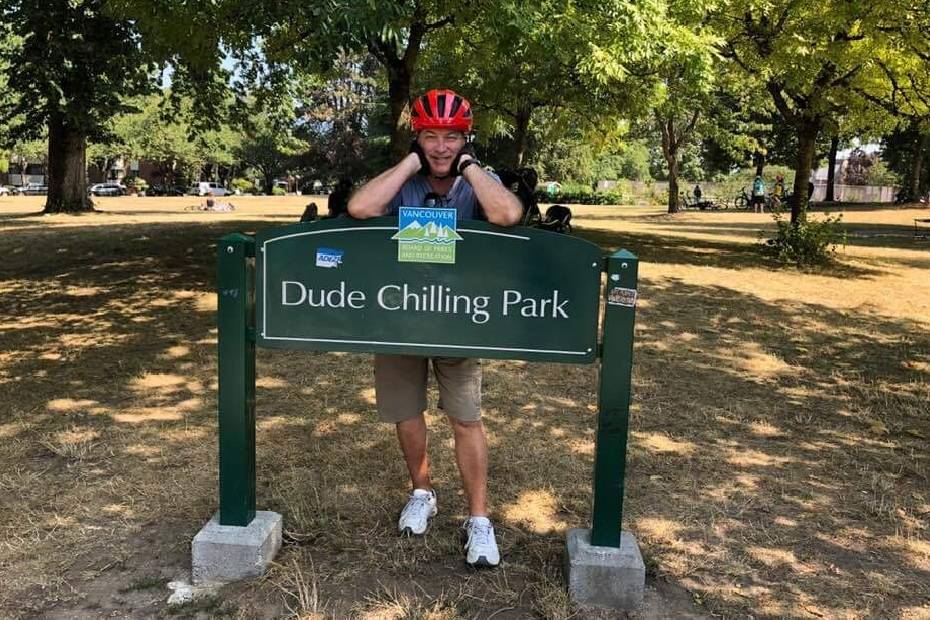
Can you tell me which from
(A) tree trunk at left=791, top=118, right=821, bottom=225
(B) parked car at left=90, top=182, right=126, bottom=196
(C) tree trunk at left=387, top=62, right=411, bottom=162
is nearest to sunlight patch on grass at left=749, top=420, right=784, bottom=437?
(C) tree trunk at left=387, top=62, right=411, bottom=162

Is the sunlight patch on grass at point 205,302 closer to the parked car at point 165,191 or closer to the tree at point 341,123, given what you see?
the tree at point 341,123

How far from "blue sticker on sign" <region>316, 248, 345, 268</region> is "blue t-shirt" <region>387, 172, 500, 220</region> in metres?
0.24

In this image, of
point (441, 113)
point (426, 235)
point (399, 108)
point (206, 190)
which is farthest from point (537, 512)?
point (206, 190)

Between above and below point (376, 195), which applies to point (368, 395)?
below

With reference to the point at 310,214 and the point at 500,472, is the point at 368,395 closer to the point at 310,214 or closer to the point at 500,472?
the point at 500,472

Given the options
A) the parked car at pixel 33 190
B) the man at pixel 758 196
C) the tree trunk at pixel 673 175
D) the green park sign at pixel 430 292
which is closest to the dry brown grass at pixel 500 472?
the green park sign at pixel 430 292

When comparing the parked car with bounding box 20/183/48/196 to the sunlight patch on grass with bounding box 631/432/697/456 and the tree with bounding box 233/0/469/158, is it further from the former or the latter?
the sunlight patch on grass with bounding box 631/432/697/456

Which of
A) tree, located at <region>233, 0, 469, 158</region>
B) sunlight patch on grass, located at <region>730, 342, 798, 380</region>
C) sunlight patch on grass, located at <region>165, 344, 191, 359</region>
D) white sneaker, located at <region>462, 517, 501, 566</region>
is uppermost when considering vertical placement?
tree, located at <region>233, 0, 469, 158</region>

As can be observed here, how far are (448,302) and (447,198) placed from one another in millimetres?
393

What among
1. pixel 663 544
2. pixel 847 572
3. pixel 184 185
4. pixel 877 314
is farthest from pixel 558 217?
pixel 184 185

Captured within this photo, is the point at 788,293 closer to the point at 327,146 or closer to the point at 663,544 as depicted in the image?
the point at 663,544

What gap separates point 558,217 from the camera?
2.77m

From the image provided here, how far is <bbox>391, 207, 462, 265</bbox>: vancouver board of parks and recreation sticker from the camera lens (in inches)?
103

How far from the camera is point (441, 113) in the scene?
8.77 feet
